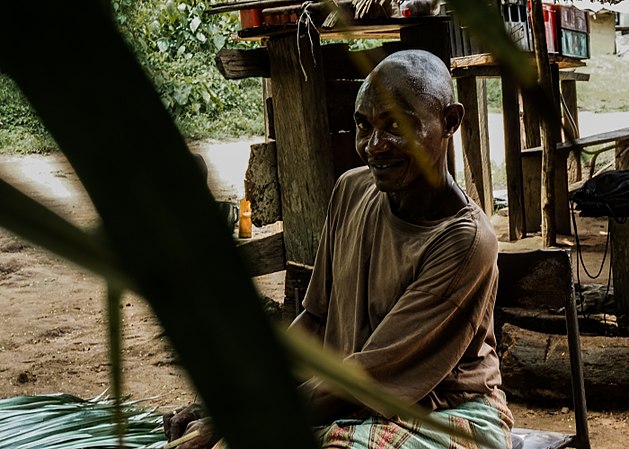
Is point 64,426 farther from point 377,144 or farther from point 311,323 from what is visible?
point 377,144

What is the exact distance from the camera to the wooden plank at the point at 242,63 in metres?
5.02

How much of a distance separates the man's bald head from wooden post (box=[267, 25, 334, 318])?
276 centimetres

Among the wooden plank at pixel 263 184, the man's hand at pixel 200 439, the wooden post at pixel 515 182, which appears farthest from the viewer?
the wooden post at pixel 515 182

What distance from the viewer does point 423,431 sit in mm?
2170

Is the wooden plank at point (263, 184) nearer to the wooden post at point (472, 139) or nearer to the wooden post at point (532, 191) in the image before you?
the wooden post at point (472, 139)

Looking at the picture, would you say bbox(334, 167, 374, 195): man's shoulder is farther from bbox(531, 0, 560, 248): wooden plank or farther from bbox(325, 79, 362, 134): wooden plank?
bbox(531, 0, 560, 248): wooden plank

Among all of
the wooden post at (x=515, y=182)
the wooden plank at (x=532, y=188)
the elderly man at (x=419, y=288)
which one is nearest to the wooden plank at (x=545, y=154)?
the wooden post at (x=515, y=182)

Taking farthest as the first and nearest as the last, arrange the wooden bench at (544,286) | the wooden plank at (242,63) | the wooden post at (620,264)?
the wooden post at (620,264) → the wooden plank at (242,63) → the wooden bench at (544,286)

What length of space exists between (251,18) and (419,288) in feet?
12.8

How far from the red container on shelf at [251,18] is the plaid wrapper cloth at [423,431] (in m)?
3.88

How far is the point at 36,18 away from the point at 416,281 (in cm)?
208

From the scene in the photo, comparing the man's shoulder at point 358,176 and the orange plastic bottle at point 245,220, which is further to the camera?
the orange plastic bottle at point 245,220

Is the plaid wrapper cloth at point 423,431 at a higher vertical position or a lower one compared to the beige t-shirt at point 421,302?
lower

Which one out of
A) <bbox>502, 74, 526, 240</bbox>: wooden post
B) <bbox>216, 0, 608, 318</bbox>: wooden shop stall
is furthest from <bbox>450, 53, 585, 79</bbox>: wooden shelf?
<bbox>216, 0, 608, 318</bbox>: wooden shop stall
